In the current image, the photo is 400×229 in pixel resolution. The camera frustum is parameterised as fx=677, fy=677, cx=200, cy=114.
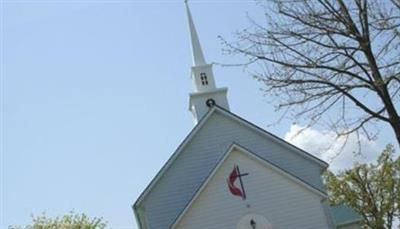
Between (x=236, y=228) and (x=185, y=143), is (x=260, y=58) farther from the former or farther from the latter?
(x=185, y=143)

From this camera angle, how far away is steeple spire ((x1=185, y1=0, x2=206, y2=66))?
35.8 meters

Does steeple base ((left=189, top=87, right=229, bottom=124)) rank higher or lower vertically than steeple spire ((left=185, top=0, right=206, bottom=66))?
lower

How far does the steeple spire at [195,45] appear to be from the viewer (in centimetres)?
3575

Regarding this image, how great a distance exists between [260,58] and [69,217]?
114 ft

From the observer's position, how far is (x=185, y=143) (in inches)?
1099

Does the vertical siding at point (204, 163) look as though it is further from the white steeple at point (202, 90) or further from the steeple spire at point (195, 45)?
the steeple spire at point (195, 45)

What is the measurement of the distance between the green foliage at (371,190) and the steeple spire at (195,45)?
29.7ft

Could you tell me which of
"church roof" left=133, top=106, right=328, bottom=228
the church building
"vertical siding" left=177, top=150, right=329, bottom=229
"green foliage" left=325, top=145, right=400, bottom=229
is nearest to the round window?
the church building

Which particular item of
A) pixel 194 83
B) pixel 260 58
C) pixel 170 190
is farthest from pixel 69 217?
pixel 260 58

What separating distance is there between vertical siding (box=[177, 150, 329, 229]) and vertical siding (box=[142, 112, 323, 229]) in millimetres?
2349

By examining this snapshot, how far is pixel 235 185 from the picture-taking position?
25109mm

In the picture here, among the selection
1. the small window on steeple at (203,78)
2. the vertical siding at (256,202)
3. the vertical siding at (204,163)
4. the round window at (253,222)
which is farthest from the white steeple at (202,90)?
the round window at (253,222)

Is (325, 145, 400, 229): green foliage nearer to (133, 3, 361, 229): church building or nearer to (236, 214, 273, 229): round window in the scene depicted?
(133, 3, 361, 229): church building

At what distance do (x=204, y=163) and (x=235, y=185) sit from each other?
3.08 meters
